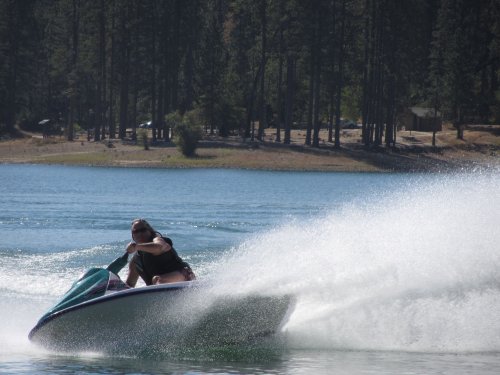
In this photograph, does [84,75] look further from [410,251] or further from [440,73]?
[410,251]

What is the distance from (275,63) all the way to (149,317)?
8563 cm

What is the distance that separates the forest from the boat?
6531cm

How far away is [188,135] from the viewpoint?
74.9 metres

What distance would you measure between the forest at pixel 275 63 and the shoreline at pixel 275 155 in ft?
6.51

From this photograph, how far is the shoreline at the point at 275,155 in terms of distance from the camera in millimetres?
74875

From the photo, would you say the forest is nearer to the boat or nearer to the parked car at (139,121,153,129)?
the parked car at (139,121,153,129)

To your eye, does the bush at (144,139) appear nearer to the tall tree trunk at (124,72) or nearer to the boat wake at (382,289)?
the tall tree trunk at (124,72)

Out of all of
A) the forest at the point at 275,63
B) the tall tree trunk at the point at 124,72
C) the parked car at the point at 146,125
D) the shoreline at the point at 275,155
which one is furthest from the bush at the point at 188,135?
the parked car at the point at 146,125

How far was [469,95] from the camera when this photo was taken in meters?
87.8

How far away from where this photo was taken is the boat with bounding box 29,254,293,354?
1295 centimetres

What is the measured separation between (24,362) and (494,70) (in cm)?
9035

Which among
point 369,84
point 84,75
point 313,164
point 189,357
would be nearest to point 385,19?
point 369,84

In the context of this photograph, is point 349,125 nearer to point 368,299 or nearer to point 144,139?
point 144,139

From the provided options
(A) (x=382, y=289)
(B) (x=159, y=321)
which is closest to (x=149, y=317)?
(B) (x=159, y=321)
